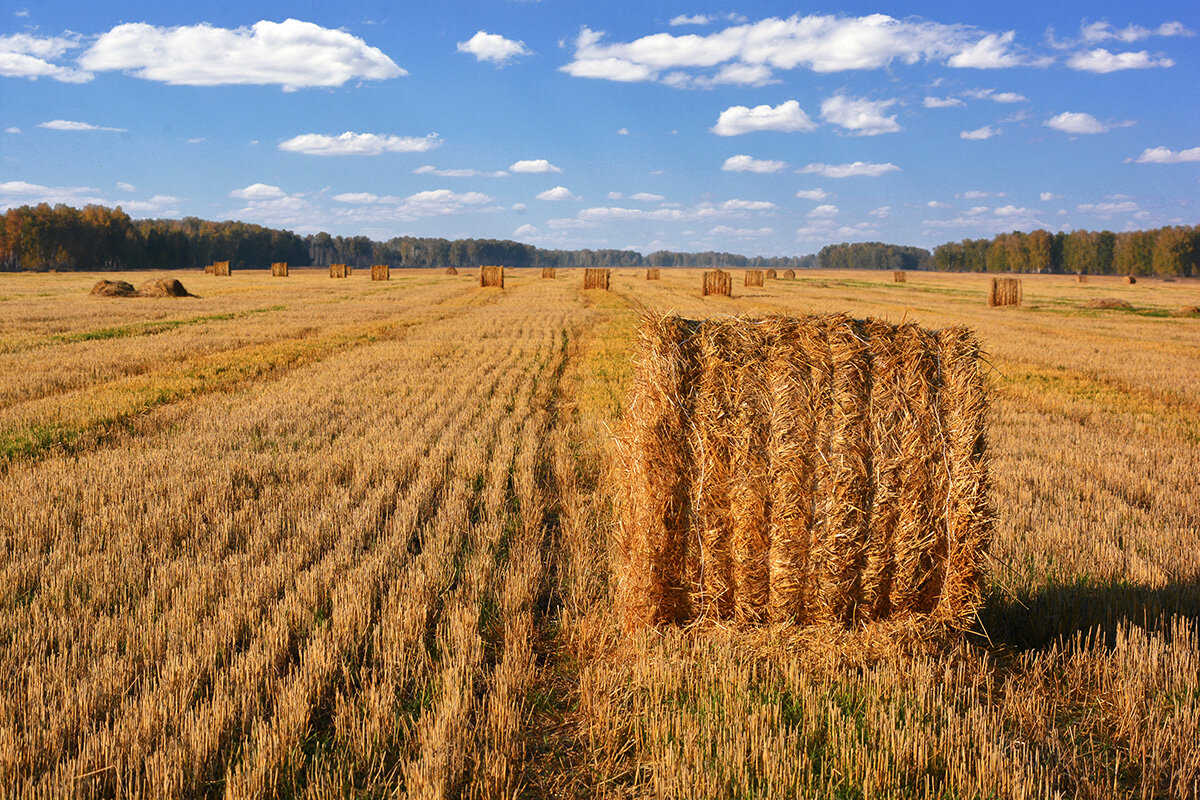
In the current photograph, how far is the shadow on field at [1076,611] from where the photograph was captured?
501 cm

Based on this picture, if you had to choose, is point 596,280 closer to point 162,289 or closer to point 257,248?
point 162,289

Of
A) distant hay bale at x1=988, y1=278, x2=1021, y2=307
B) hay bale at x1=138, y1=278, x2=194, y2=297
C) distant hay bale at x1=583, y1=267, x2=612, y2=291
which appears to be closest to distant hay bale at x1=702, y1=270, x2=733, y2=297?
distant hay bale at x1=583, y1=267, x2=612, y2=291

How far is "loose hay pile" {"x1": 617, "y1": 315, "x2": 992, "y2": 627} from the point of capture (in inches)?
188

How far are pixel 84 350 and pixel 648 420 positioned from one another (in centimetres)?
1737

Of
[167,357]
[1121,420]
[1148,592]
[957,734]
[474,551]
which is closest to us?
[957,734]

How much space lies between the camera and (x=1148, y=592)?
17.5 ft

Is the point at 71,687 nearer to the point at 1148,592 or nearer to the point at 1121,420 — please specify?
the point at 1148,592

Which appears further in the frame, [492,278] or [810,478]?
[492,278]

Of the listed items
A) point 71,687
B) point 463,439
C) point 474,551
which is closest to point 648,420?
point 474,551

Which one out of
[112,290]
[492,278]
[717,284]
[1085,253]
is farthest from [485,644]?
[1085,253]

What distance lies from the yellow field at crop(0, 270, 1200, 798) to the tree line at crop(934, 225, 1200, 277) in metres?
146

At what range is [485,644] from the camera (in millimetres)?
4797

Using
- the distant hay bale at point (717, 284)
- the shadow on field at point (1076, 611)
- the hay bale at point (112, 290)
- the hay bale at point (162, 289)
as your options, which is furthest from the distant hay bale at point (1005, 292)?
the hay bale at point (112, 290)

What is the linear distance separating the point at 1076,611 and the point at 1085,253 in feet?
543
